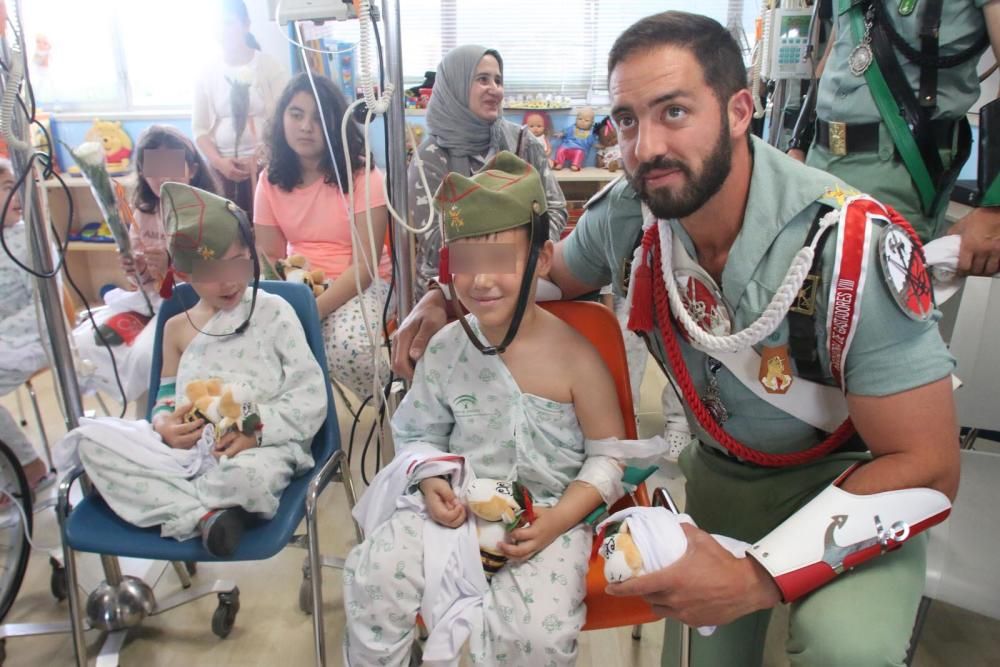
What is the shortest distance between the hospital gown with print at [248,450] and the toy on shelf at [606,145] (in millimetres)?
2984

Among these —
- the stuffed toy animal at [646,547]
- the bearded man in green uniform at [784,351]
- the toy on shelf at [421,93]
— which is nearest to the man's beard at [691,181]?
the bearded man in green uniform at [784,351]

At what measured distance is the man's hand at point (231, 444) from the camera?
144 centimetres

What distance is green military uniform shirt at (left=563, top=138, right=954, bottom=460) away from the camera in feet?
3.04

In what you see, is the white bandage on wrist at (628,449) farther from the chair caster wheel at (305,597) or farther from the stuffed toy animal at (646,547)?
the chair caster wheel at (305,597)

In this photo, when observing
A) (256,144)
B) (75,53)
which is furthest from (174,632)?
(75,53)

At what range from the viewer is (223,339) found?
1.59 meters

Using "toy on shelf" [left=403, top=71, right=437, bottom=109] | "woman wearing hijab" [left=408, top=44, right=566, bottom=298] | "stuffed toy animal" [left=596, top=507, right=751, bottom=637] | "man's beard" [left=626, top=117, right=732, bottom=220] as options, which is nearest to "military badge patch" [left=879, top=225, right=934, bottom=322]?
"man's beard" [left=626, top=117, right=732, bottom=220]

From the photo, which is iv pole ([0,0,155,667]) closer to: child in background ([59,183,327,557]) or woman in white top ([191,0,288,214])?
child in background ([59,183,327,557])

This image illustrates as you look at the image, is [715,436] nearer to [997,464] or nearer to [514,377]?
[514,377]

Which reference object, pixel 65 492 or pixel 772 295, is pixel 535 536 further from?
pixel 65 492

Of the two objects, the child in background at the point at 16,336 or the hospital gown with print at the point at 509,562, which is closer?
the hospital gown with print at the point at 509,562

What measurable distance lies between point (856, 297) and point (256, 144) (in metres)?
3.13

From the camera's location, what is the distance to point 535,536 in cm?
116

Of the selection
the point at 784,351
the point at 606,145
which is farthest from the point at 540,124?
the point at 784,351
